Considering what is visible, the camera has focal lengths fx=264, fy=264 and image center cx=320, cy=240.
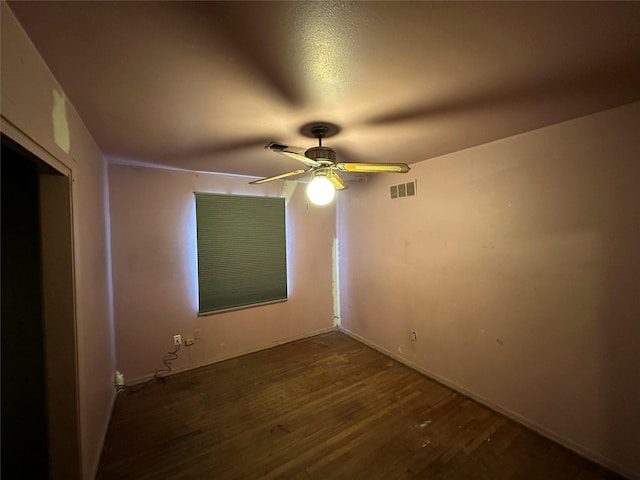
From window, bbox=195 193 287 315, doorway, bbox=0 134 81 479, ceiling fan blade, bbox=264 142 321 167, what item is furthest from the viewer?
window, bbox=195 193 287 315

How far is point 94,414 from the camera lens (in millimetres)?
1831

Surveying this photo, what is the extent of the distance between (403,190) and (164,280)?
299cm

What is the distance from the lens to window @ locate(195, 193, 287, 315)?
3.27 metres

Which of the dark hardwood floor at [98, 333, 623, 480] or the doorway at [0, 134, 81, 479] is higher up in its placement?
the doorway at [0, 134, 81, 479]

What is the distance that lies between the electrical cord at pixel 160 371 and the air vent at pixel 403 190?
3.17m

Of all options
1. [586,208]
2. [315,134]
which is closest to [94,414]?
[315,134]

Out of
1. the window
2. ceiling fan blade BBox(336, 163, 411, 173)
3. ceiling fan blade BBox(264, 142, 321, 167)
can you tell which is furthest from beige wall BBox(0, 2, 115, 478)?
ceiling fan blade BBox(336, 163, 411, 173)

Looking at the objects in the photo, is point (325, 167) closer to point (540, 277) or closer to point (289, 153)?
point (289, 153)

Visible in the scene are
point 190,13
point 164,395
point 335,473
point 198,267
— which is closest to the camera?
point 190,13

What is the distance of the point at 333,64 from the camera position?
4.01 ft

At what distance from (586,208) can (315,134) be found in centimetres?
200

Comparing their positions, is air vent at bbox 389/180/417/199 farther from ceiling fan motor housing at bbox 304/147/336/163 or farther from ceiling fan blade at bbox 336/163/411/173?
ceiling fan motor housing at bbox 304/147/336/163

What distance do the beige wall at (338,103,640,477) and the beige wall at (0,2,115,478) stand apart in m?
2.94

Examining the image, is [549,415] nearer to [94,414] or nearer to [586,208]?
[586,208]
